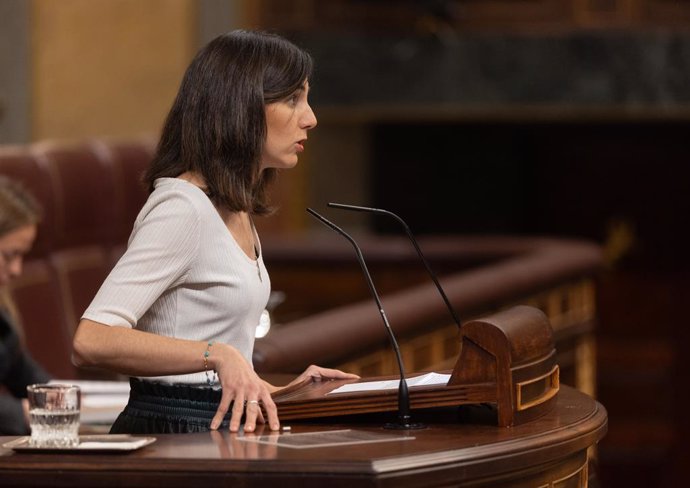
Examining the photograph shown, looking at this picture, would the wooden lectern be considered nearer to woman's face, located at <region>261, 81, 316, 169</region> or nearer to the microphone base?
the microphone base

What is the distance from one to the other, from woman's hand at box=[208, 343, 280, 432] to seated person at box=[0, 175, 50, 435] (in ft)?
5.15

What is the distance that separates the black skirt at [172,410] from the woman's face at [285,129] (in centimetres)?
41

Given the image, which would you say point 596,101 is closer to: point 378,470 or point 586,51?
point 586,51

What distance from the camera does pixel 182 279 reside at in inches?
97.7

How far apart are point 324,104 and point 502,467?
19.6 feet

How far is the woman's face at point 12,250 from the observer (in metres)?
4.06

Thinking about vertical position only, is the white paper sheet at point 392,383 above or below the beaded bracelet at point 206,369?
below

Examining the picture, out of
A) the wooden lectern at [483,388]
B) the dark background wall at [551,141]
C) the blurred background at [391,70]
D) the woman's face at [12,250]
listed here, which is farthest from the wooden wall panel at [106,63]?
the wooden lectern at [483,388]

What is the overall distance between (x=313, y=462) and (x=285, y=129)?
68 centimetres

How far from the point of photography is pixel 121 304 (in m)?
2.40

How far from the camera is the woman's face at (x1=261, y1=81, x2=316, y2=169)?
101 inches

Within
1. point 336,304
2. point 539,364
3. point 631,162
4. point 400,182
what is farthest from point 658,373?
point 539,364

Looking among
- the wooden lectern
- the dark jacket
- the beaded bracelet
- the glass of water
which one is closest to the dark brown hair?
the beaded bracelet

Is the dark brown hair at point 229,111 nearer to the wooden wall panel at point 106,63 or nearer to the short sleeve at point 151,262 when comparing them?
the short sleeve at point 151,262
